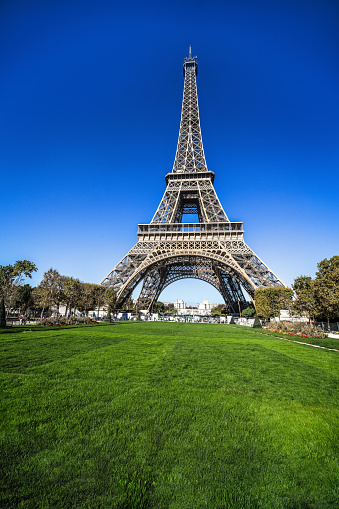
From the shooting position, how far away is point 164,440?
2.82m

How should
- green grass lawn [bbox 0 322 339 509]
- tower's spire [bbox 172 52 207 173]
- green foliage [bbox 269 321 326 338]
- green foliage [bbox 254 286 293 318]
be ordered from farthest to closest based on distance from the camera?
tower's spire [bbox 172 52 207 173], green foliage [bbox 254 286 293 318], green foliage [bbox 269 321 326 338], green grass lawn [bbox 0 322 339 509]

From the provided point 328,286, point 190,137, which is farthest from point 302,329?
point 190,137

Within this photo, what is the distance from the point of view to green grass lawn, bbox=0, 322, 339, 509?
205cm

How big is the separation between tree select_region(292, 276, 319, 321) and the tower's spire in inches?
996

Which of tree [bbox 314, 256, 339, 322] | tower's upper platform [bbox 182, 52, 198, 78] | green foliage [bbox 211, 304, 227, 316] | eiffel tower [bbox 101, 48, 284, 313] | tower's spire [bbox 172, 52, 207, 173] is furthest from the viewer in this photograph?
green foliage [bbox 211, 304, 227, 316]

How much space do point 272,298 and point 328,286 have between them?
7.25 meters

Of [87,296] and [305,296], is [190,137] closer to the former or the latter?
[87,296]

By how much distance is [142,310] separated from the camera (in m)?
44.6

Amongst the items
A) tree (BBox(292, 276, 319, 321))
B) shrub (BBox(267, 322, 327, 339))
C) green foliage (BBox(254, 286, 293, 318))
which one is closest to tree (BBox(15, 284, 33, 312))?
green foliage (BBox(254, 286, 293, 318))

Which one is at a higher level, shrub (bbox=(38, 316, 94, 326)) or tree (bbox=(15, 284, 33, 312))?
tree (bbox=(15, 284, 33, 312))

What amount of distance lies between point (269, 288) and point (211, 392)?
27.6 m

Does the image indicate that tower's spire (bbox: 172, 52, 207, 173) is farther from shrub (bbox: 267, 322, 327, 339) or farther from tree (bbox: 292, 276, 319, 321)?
shrub (bbox: 267, 322, 327, 339)

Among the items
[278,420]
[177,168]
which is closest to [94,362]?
[278,420]

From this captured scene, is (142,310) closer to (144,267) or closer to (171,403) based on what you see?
(144,267)
